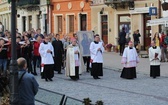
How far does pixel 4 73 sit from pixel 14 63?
16.8 ft

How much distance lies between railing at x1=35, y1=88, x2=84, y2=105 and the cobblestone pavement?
9cm

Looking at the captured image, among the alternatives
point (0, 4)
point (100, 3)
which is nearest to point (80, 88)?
point (100, 3)

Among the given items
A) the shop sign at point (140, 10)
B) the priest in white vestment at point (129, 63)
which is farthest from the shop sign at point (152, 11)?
the priest in white vestment at point (129, 63)

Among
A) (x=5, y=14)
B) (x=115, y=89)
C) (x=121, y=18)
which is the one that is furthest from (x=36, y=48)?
(x=5, y=14)

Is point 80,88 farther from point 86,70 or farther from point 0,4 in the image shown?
point 0,4

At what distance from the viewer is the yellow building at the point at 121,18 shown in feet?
114

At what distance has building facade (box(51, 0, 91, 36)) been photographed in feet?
139

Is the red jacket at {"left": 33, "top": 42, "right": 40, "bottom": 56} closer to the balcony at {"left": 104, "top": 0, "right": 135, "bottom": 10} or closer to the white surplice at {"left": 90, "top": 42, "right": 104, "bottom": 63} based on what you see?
the white surplice at {"left": 90, "top": 42, "right": 104, "bottom": 63}

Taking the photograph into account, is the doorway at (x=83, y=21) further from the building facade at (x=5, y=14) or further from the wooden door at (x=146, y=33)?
the building facade at (x=5, y=14)

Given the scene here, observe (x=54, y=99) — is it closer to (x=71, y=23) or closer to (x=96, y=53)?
(x=96, y=53)

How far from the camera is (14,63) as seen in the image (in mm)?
8391

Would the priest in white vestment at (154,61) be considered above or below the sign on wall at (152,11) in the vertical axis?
below

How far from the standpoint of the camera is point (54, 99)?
35.0ft

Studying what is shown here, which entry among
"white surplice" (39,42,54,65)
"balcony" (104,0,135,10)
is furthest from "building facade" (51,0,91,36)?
"white surplice" (39,42,54,65)
